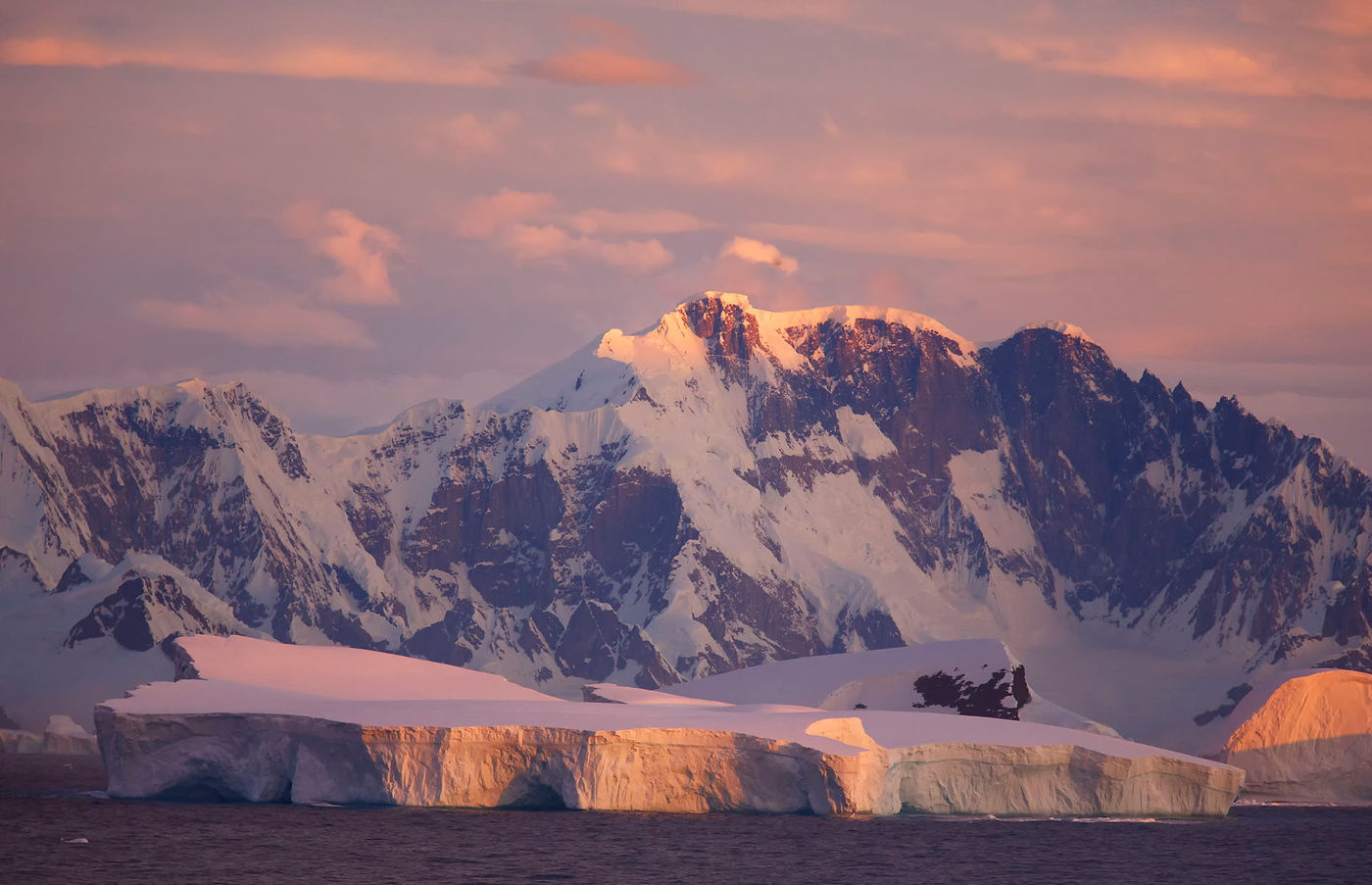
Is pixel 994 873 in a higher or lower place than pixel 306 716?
lower

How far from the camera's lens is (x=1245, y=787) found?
157500mm

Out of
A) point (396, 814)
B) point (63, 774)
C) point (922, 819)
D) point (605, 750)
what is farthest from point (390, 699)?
point (63, 774)

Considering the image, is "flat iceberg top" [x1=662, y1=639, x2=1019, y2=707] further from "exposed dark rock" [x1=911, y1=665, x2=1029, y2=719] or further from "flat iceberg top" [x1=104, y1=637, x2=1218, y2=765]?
"flat iceberg top" [x1=104, y1=637, x2=1218, y2=765]

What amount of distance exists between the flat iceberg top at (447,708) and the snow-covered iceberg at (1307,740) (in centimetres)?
3019

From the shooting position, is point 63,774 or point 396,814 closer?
point 396,814

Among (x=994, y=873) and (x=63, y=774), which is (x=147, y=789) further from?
(x=63, y=774)

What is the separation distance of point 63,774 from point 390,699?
194 ft

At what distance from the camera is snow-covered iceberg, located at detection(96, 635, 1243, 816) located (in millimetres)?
109875

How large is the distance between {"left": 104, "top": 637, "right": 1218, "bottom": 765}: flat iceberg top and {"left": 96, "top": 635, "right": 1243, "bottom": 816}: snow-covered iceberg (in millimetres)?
242

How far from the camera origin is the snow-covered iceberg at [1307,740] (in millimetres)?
157500

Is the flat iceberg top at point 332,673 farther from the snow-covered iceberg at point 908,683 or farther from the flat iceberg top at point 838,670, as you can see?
the flat iceberg top at point 838,670

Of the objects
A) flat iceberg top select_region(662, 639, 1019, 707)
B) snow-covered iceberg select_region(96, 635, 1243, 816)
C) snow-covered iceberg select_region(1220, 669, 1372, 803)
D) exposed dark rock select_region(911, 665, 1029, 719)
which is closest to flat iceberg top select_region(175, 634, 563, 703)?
snow-covered iceberg select_region(96, 635, 1243, 816)

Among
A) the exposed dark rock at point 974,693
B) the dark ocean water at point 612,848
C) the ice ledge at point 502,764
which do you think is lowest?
the dark ocean water at point 612,848

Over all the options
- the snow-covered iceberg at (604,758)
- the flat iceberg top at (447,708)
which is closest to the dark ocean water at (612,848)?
the snow-covered iceberg at (604,758)
